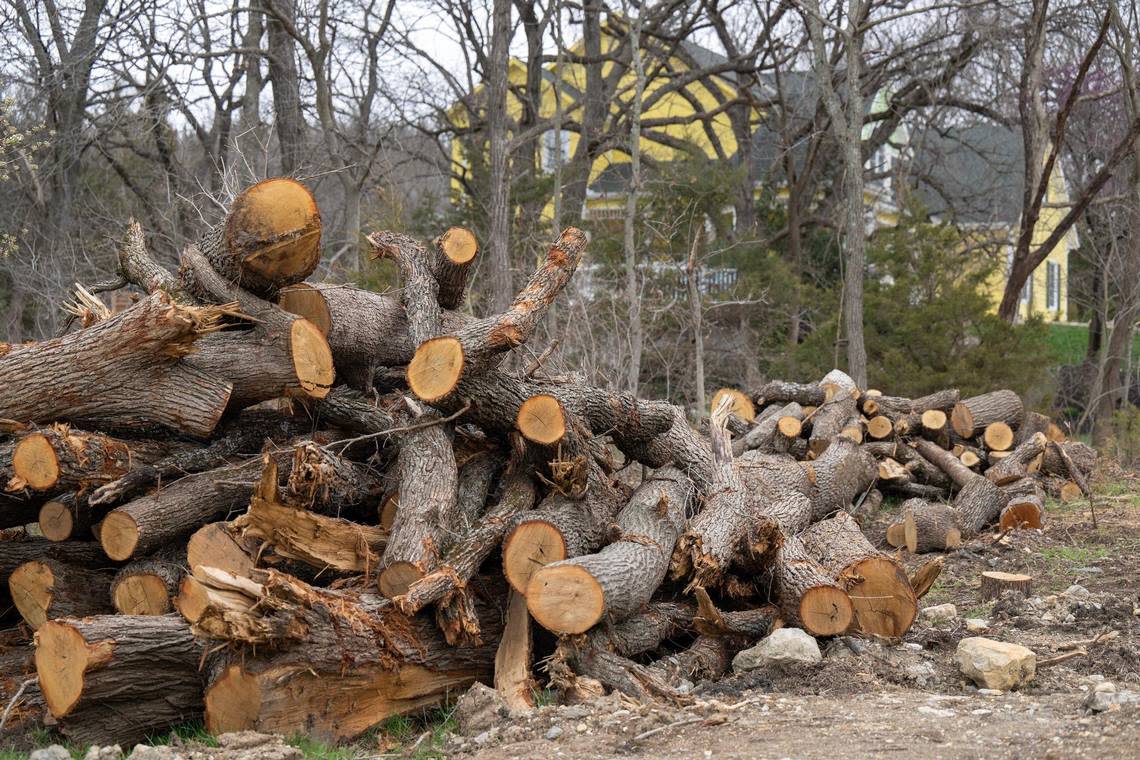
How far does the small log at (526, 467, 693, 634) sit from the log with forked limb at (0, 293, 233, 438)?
2.15 meters

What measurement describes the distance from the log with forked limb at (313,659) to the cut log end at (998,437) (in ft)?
23.5

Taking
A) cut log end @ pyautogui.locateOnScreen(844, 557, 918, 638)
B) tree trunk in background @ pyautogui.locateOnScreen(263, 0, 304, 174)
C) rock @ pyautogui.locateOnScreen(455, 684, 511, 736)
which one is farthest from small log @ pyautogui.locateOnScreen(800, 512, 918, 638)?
tree trunk in background @ pyautogui.locateOnScreen(263, 0, 304, 174)

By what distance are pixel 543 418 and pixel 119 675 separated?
230 centimetres

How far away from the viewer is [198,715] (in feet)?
15.6

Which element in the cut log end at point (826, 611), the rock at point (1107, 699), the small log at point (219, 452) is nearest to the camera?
the rock at point (1107, 699)

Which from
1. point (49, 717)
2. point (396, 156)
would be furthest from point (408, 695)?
point (396, 156)

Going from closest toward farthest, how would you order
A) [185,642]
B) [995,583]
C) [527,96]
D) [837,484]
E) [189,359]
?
1. [185,642]
2. [189,359]
3. [995,583]
4. [837,484]
5. [527,96]

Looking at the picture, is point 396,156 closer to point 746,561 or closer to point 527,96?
point 527,96

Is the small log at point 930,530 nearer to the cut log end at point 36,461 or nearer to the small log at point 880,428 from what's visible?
the small log at point 880,428

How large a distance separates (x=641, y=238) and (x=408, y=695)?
40.9ft

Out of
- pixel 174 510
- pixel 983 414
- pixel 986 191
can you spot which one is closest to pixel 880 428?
pixel 983 414

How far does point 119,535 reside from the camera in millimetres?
5426

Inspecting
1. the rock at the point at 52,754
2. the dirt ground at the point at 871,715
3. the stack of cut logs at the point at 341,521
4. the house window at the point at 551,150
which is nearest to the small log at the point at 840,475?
the stack of cut logs at the point at 341,521

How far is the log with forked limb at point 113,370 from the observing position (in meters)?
5.27
